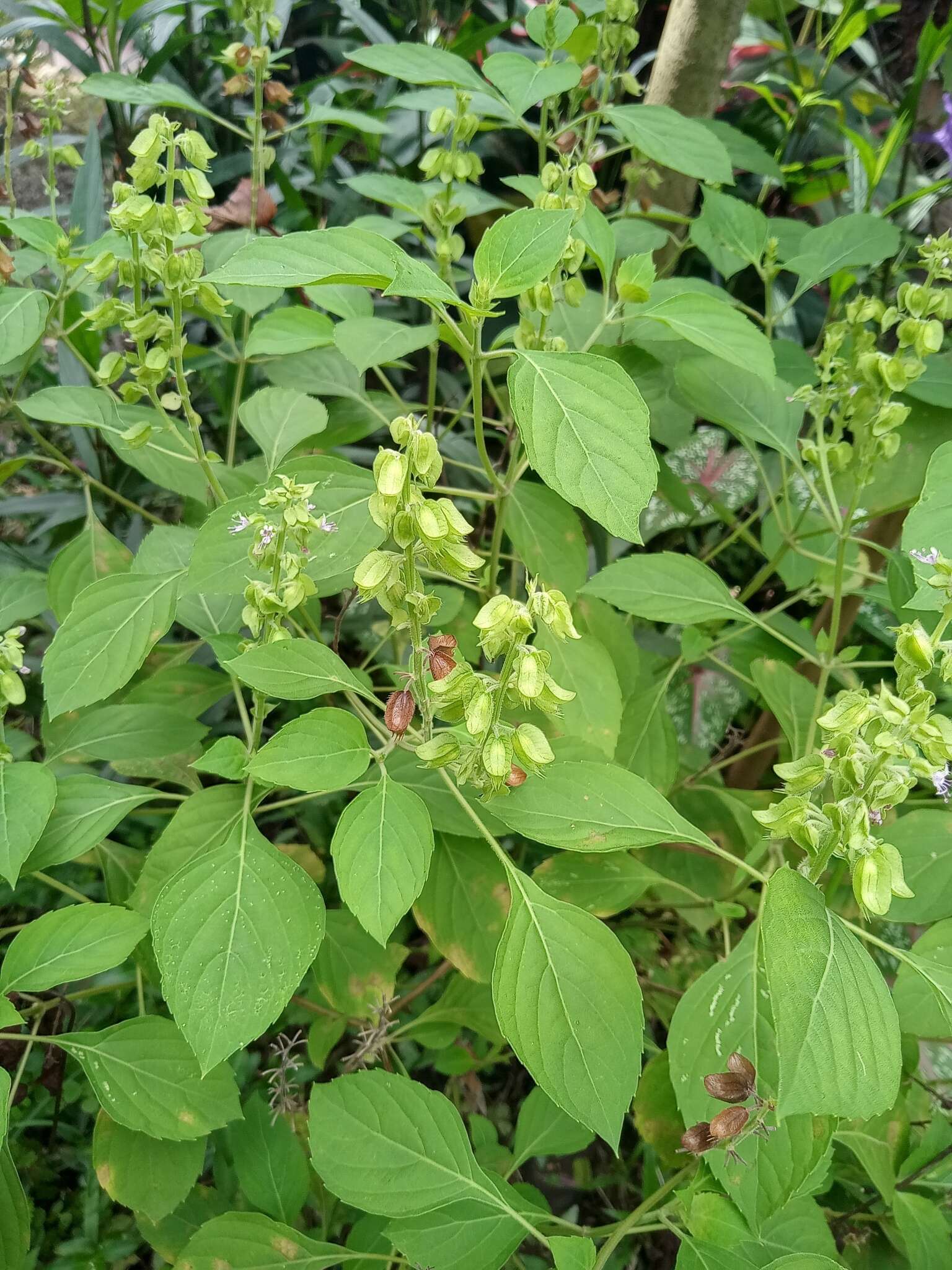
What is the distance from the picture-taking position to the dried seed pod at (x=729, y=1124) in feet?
1.87

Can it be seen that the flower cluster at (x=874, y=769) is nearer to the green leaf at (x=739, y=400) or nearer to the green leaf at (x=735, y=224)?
the green leaf at (x=739, y=400)

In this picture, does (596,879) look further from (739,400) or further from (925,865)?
(739,400)

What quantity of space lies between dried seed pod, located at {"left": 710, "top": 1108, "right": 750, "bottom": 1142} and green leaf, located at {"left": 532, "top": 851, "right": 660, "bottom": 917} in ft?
1.07

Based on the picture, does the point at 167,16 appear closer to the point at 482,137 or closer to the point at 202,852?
the point at 482,137

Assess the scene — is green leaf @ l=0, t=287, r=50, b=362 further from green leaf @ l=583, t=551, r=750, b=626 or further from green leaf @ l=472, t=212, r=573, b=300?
green leaf @ l=583, t=551, r=750, b=626

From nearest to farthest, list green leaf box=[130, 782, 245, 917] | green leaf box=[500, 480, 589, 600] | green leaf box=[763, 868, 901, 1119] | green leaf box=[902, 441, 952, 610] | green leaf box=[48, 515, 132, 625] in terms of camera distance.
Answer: green leaf box=[763, 868, 901, 1119] < green leaf box=[902, 441, 952, 610] < green leaf box=[130, 782, 245, 917] < green leaf box=[500, 480, 589, 600] < green leaf box=[48, 515, 132, 625]

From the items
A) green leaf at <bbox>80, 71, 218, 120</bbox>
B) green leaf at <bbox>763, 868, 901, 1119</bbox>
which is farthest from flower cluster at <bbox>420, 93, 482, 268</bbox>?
green leaf at <bbox>763, 868, 901, 1119</bbox>

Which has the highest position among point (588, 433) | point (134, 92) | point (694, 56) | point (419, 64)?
point (694, 56)

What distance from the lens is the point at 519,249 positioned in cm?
65

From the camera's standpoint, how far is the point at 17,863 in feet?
2.35

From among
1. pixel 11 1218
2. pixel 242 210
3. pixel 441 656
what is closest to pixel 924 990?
pixel 441 656

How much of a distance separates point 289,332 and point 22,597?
484mm

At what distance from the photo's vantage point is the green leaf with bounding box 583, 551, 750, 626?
91cm

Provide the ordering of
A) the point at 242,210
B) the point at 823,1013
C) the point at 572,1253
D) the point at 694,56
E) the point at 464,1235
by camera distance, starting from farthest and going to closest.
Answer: the point at 242,210 < the point at 694,56 < the point at 464,1235 < the point at 572,1253 < the point at 823,1013
